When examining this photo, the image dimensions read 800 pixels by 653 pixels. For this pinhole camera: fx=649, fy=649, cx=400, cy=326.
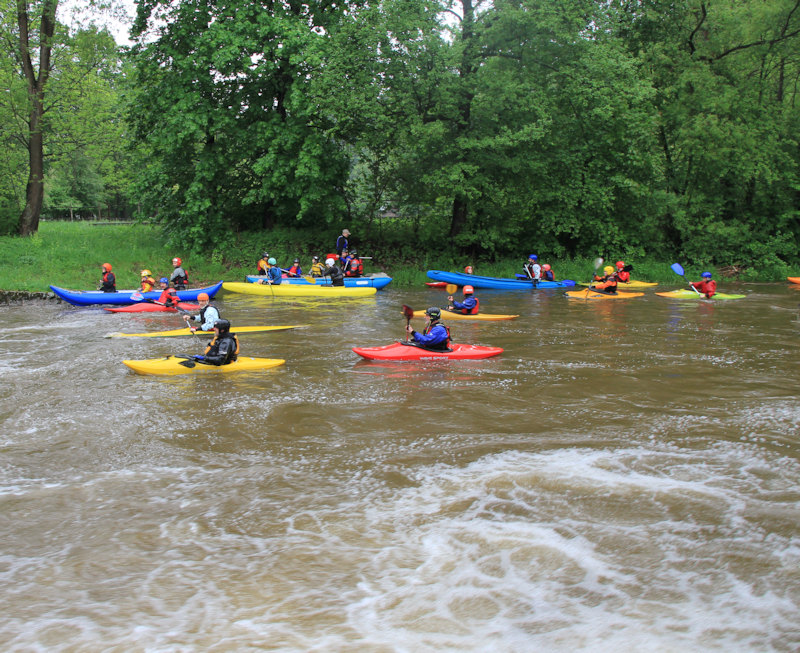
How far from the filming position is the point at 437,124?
19141 mm

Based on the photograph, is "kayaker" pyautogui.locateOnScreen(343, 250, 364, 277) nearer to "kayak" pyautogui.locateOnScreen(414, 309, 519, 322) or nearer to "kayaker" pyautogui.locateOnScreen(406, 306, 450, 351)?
"kayak" pyautogui.locateOnScreen(414, 309, 519, 322)

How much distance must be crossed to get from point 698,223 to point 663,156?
3.00m

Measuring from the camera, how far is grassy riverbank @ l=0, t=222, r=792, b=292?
19125 millimetres

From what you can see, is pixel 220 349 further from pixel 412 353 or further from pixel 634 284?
pixel 634 284

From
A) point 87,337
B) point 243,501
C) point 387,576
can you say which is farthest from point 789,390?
point 87,337

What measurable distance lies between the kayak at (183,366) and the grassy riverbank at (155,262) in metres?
10.2

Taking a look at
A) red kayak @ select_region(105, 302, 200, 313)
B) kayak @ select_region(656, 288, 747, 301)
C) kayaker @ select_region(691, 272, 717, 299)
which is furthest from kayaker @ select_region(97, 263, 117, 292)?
kayaker @ select_region(691, 272, 717, 299)

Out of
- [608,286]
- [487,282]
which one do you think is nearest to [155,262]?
[487,282]

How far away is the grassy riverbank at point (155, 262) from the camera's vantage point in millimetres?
19125

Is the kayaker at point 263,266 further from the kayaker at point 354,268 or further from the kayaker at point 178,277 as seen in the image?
the kayaker at point 178,277

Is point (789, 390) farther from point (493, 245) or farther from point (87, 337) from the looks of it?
point (493, 245)

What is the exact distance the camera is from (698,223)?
24.7 meters

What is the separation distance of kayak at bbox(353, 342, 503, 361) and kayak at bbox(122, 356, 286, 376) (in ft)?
5.83

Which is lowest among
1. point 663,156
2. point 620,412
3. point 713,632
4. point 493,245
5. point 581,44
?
point 713,632
